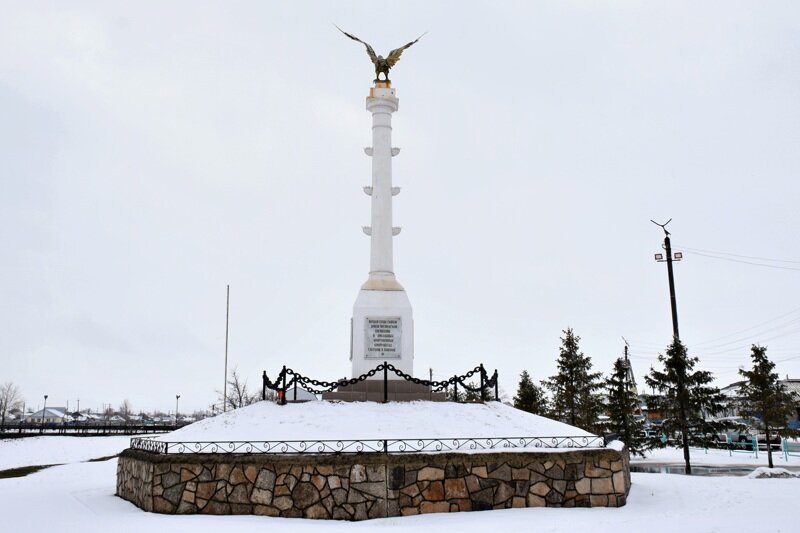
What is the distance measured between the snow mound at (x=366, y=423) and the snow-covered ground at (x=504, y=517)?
1899 millimetres

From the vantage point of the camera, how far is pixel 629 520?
1165cm

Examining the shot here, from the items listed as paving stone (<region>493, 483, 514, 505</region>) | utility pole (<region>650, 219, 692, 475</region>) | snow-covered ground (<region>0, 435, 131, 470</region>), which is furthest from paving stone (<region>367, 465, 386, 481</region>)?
snow-covered ground (<region>0, 435, 131, 470</region>)

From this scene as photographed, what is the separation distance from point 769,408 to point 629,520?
19295 millimetres

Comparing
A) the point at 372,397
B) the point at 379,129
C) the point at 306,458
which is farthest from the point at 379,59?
the point at 306,458

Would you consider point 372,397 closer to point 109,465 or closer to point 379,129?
point 379,129

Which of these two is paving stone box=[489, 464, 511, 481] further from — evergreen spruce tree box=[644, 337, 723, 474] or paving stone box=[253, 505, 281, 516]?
evergreen spruce tree box=[644, 337, 723, 474]

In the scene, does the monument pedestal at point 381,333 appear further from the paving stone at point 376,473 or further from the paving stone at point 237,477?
the paving stone at point 237,477

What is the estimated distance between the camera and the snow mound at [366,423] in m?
13.5

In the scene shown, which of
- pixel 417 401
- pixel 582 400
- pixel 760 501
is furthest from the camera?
pixel 582 400

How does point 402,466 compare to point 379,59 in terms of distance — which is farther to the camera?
point 379,59

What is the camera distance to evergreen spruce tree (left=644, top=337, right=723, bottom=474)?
86.4 feet

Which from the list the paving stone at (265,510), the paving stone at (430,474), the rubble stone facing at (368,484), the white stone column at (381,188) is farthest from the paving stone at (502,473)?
the white stone column at (381,188)

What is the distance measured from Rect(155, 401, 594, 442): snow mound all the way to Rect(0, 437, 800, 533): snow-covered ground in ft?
6.23

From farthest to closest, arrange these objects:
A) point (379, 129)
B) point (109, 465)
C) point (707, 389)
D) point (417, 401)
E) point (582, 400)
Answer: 1. point (582, 400)
2. point (707, 389)
3. point (109, 465)
4. point (379, 129)
5. point (417, 401)
